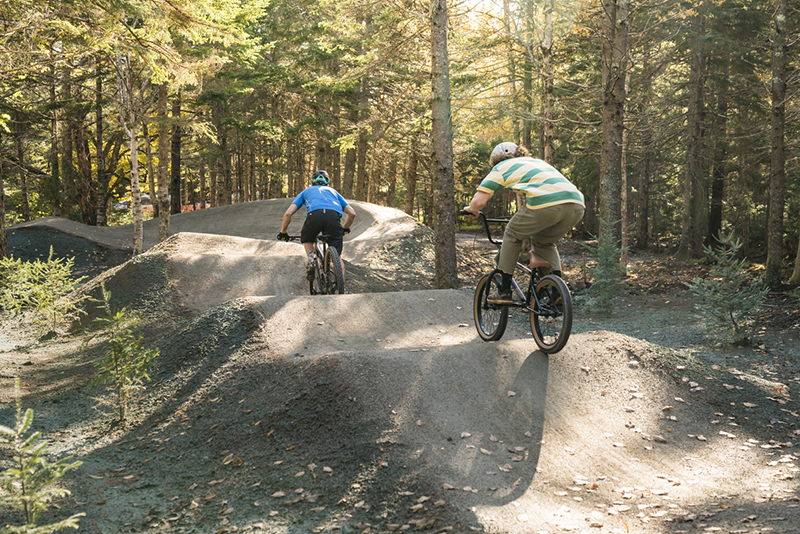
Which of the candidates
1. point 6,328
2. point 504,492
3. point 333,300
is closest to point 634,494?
point 504,492

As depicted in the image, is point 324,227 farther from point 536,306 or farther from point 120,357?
point 536,306

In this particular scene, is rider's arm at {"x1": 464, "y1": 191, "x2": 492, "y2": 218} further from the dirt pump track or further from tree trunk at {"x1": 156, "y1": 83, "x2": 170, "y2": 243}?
tree trunk at {"x1": 156, "y1": 83, "x2": 170, "y2": 243}

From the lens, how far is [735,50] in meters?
18.1

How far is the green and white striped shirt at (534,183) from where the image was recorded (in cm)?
516

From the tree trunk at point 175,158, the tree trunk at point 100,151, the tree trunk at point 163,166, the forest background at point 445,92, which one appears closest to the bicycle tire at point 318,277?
the forest background at point 445,92

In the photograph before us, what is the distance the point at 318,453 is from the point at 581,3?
16.1m

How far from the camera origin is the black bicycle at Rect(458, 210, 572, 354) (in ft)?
16.6

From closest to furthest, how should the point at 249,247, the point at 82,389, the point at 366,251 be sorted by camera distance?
1. the point at 82,389
2. the point at 249,247
3. the point at 366,251

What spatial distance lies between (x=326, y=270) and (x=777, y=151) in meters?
11.4

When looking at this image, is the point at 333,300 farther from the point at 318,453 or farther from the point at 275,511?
the point at 275,511

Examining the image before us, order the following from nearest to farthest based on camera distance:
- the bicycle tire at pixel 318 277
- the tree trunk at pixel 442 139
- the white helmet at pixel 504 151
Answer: the white helmet at pixel 504 151
the bicycle tire at pixel 318 277
the tree trunk at pixel 442 139

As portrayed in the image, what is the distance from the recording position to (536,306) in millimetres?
5441

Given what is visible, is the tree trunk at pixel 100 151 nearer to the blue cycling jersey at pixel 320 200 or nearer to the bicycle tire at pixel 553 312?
the blue cycling jersey at pixel 320 200

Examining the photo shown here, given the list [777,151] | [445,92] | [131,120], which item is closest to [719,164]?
[777,151]
